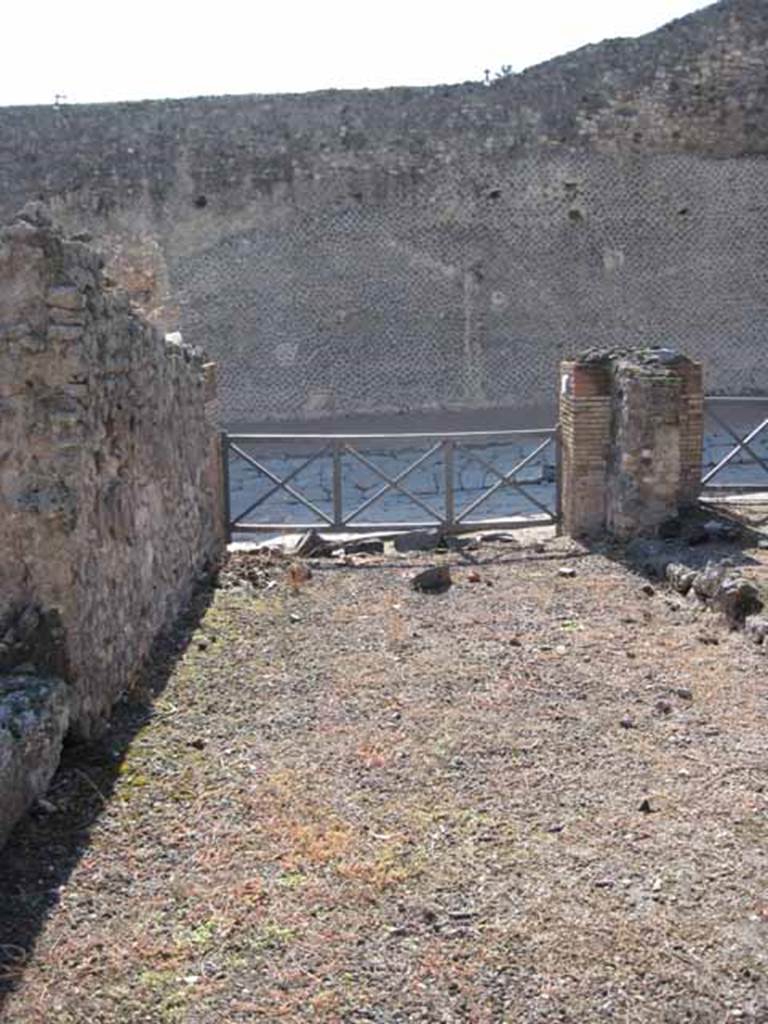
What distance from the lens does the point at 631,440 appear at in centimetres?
792

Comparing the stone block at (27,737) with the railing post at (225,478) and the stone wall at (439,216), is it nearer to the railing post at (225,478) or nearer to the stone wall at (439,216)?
the railing post at (225,478)

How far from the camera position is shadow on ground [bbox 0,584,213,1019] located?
2.98 meters

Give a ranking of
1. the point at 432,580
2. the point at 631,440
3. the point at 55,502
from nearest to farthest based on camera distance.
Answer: the point at 55,502 → the point at 432,580 → the point at 631,440

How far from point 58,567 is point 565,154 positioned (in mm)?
14374

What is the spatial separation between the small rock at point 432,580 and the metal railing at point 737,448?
2203 mm

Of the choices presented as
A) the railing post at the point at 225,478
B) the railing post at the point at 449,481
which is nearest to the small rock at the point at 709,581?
the railing post at the point at 449,481

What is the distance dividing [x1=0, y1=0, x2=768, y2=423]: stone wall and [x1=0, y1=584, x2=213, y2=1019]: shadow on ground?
40.2ft

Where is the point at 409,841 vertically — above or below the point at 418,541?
above

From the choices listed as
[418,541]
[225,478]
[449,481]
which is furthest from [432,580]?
[225,478]

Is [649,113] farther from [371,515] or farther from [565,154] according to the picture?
[371,515]

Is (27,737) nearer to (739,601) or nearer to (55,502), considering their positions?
(55,502)

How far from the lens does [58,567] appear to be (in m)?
4.10

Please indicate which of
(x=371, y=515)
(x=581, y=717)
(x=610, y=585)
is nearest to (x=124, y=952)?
(x=581, y=717)

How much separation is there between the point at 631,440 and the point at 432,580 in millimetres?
1798
